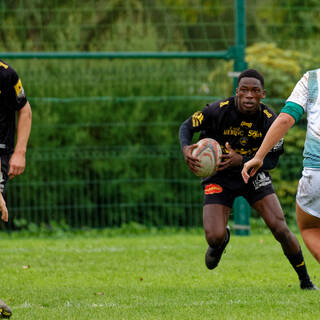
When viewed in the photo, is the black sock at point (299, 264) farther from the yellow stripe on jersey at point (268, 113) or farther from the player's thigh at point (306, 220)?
the player's thigh at point (306, 220)

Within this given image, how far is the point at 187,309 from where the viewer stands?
6.50 m

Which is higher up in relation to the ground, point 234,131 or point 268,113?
point 268,113

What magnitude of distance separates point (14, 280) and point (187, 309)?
98.7 inches

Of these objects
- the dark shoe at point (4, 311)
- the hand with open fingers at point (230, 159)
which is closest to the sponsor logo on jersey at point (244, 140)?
the hand with open fingers at point (230, 159)

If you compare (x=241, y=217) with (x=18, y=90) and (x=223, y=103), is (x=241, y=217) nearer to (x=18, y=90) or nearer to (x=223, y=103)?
(x=223, y=103)

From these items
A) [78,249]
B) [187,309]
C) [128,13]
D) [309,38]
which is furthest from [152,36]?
[187,309]

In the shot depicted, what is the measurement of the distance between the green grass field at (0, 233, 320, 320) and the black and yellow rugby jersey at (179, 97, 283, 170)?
1.33 meters

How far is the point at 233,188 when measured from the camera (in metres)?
7.57

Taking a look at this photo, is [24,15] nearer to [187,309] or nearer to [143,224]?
[143,224]

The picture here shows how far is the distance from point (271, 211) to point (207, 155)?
81 cm

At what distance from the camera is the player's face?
7348 mm

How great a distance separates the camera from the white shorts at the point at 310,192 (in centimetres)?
568

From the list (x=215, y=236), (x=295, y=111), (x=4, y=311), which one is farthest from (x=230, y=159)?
(x=4, y=311)

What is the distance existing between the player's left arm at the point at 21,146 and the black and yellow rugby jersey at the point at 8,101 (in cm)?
7
